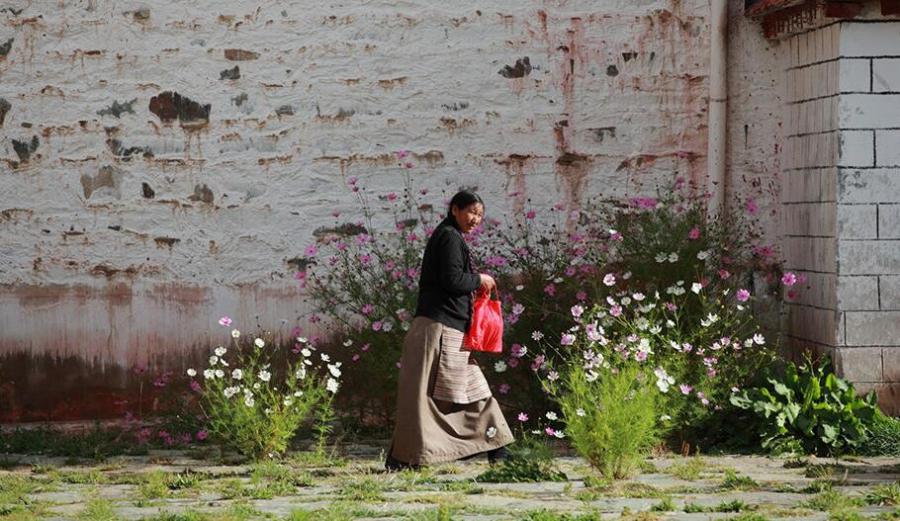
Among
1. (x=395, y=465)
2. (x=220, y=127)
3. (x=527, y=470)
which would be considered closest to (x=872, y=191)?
(x=527, y=470)

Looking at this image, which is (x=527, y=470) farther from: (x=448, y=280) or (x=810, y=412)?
(x=810, y=412)

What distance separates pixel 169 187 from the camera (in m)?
9.80

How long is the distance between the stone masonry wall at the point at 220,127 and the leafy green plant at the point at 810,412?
182cm

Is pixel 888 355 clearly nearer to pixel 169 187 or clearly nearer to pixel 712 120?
pixel 712 120

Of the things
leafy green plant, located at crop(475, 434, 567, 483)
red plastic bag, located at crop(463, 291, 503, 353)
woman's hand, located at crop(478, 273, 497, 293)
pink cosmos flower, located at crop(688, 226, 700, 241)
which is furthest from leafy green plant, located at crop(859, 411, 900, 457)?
woman's hand, located at crop(478, 273, 497, 293)

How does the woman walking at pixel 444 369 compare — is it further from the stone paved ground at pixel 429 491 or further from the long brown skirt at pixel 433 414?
the stone paved ground at pixel 429 491

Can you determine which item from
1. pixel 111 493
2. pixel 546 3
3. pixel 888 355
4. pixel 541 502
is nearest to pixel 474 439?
pixel 541 502

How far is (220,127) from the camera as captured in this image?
9.80 metres

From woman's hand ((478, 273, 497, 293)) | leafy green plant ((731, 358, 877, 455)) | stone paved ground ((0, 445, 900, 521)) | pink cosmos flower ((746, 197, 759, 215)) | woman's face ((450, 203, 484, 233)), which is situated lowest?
stone paved ground ((0, 445, 900, 521))

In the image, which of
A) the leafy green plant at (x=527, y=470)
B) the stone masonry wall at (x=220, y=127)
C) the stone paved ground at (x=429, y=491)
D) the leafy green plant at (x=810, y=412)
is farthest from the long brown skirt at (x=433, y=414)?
the stone masonry wall at (x=220, y=127)

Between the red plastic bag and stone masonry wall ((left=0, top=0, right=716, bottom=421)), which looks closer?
the red plastic bag

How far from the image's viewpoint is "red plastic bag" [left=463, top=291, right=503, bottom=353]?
25.6 feet

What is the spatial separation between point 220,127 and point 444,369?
285 cm

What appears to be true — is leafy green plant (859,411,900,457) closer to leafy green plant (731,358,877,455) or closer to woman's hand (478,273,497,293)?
leafy green plant (731,358,877,455)
